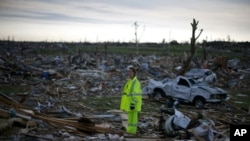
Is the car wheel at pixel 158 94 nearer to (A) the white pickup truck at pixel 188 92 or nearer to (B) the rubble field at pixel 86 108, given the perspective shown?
(A) the white pickup truck at pixel 188 92

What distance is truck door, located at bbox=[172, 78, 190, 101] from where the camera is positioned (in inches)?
737

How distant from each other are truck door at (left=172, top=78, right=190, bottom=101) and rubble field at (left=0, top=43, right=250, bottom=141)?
1.69ft

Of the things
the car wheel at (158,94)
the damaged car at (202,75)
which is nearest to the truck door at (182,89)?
the car wheel at (158,94)

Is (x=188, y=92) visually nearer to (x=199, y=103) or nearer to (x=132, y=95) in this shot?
(x=199, y=103)

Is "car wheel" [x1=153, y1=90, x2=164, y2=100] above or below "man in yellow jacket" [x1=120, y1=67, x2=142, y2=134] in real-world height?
below

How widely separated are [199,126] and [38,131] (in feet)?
15.6

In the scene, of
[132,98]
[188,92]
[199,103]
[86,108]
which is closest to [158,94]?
[188,92]

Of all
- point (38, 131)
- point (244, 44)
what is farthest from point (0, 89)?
point (244, 44)

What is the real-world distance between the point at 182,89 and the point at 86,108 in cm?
596

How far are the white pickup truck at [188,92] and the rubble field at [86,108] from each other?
434 mm

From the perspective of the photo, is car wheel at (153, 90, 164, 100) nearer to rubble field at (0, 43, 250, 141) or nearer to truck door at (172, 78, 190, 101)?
rubble field at (0, 43, 250, 141)

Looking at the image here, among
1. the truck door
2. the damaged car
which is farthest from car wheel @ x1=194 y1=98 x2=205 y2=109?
the damaged car

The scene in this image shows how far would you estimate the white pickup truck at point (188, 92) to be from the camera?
713 inches

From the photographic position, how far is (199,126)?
1013cm
